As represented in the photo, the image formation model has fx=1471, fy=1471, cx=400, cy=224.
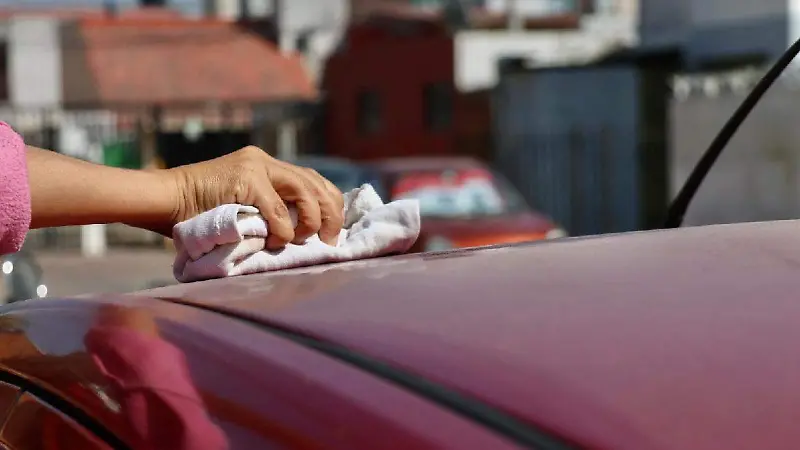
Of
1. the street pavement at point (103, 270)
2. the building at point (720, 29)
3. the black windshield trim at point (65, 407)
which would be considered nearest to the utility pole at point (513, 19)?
the building at point (720, 29)

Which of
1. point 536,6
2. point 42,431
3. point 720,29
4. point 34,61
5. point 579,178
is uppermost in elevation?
point 536,6

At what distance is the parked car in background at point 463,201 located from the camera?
38.7 ft

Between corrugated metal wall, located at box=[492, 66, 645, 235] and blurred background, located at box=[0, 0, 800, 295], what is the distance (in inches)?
1.4

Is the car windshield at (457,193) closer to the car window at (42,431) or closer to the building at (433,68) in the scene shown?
the car window at (42,431)

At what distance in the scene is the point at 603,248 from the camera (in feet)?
6.07

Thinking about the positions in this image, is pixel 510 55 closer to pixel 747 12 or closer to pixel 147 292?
pixel 747 12

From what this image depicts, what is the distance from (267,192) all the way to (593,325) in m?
0.63

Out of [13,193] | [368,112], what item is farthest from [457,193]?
[368,112]

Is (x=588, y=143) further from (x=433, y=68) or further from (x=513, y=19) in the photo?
(x=513, y=19)

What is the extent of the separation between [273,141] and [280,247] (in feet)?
109

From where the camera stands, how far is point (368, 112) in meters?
32.5

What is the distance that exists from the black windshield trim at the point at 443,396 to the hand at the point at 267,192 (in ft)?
1.33

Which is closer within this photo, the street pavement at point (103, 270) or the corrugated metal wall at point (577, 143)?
the street pavement at point (103, 270)

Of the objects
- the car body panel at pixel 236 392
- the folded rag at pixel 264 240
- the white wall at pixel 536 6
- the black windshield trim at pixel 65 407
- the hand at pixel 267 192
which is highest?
the white wall at pixel 536 6
